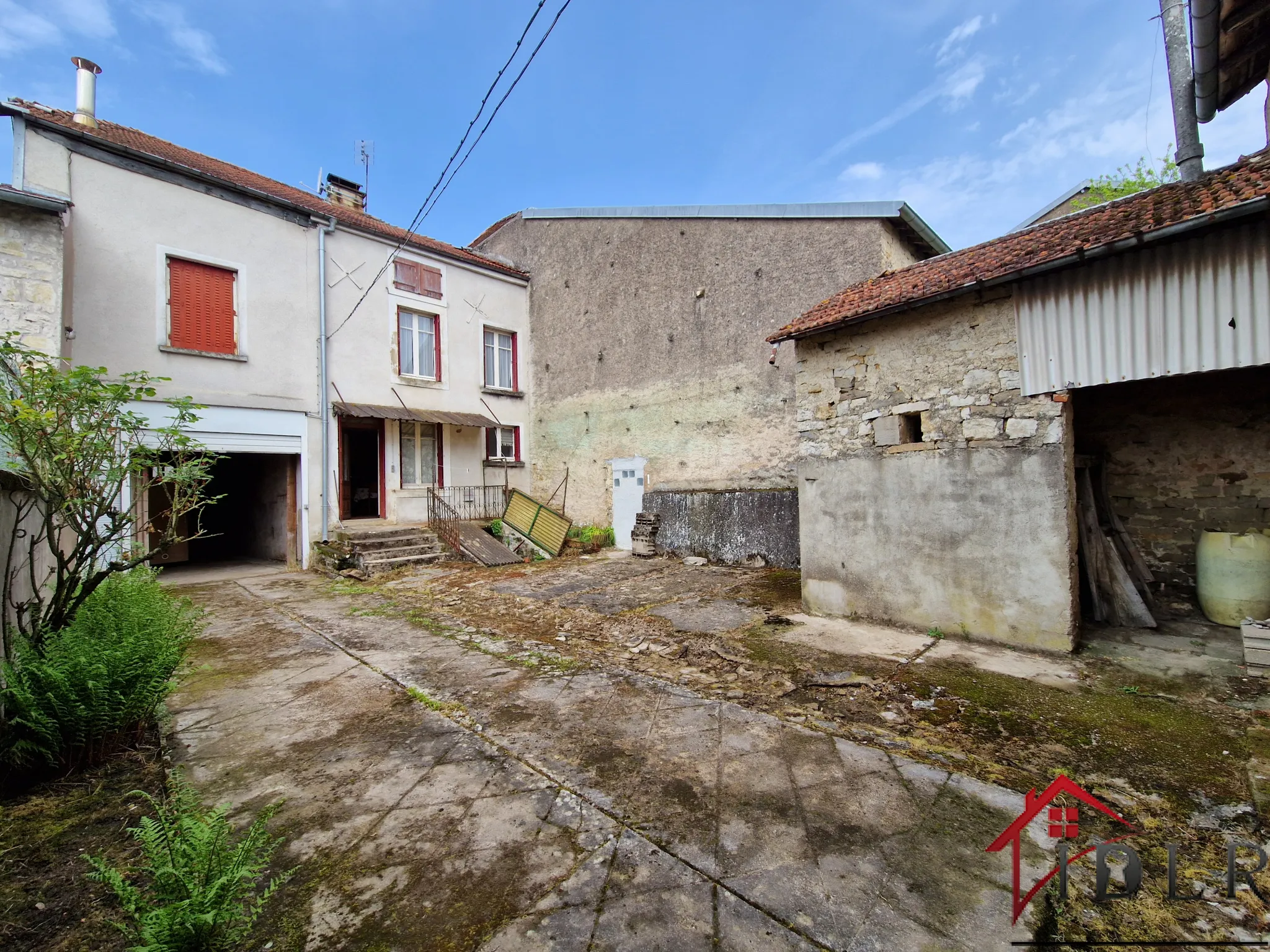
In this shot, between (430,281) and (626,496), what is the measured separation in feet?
21.3

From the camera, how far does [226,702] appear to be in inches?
146

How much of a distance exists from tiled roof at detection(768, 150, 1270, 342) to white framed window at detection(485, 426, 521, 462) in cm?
861

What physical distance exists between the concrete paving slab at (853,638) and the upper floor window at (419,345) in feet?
31.4

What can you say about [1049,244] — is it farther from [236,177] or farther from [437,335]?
[236,177]

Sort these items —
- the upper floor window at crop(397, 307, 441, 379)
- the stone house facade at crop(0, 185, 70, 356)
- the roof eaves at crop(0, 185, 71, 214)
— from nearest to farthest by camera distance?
the roof eaves at crop(0, 185, 71, 214), the stone house facade at crop(0, 185, 70, 356), the upper floor window at crop(397, 307, 441, 379)

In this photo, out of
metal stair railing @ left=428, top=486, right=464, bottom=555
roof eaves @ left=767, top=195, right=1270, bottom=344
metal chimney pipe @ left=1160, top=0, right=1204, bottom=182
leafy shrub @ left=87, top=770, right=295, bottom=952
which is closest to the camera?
leafy shrub @ left=87, top=770, right=295, bottom=952

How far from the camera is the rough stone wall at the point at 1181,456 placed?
15.9 feet

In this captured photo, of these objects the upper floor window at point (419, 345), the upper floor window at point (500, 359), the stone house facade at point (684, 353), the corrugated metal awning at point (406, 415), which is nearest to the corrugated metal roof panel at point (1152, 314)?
the stone house facade at point (684, 353)

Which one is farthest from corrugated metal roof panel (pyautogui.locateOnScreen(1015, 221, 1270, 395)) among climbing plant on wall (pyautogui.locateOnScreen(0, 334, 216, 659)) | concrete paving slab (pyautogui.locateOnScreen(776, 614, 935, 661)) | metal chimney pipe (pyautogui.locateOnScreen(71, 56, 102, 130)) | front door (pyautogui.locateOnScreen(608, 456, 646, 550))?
metal chimney pipe (pyautogui.locateOnScreen(71, 56, 102, 130))

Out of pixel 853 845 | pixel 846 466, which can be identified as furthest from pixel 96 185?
pixel 853 845

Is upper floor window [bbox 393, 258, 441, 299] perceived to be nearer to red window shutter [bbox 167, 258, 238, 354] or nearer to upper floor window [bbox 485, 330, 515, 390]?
upper floor window [bbox 485, 330, 515, 390]

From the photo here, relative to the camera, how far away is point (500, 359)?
1321 cm

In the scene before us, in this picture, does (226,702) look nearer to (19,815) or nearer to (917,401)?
(19,815)

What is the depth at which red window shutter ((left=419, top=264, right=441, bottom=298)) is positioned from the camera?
1159cm
